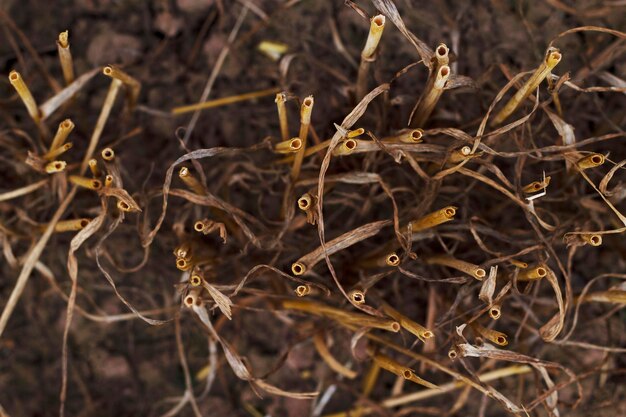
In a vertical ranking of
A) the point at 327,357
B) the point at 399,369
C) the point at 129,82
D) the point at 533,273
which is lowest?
the point at 327,357

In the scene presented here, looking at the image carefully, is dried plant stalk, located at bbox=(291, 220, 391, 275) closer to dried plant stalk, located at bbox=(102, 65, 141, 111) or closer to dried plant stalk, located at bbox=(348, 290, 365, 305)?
dried plant stalk, located at bbox=(348, 290, 365, 305)

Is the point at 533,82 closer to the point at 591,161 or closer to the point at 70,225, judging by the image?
the point at 591,161

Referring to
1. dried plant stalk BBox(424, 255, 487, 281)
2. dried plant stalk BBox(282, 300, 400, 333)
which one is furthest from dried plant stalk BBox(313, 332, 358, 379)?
dried plant stalk BBox(424, 255, 487, 281)

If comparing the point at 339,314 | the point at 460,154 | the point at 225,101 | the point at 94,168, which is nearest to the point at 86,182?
the point at 94,168

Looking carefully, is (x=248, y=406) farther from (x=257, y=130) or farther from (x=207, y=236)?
(x=257, y=130)

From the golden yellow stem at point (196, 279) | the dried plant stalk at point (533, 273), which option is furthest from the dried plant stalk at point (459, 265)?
the golden yellow stem at point (196, 279)
